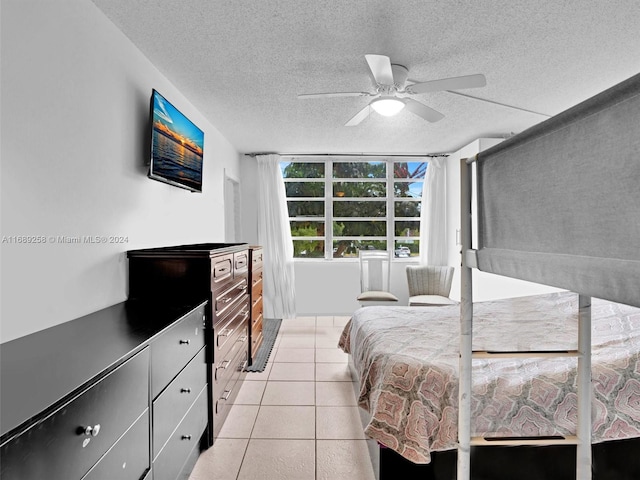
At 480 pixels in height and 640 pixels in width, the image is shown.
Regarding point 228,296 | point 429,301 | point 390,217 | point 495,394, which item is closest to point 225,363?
point 228,296

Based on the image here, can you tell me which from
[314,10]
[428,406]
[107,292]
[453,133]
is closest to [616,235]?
[428,406]

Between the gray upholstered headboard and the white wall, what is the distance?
1.74 meters

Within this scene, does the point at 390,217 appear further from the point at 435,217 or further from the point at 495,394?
the point at 495,394

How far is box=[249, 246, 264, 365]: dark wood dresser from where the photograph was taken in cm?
370

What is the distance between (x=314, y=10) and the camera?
196cm

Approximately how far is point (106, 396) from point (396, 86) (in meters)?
2.47

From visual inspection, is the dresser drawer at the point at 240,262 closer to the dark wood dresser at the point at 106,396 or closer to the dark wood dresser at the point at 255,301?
the dark wood dresser at the point at 255,301

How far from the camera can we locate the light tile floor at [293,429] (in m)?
2.14

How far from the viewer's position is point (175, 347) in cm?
179

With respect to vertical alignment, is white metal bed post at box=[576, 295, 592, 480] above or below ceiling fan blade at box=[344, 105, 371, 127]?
below

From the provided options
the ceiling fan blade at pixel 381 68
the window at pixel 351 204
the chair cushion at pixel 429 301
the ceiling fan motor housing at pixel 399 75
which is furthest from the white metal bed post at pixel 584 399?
the window at pixel 351 204

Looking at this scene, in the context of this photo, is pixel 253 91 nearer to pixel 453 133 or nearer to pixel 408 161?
pixel 453 133

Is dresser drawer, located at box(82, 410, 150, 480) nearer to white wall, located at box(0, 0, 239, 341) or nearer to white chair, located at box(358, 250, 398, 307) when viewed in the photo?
white wall, located at box(0, 0, 239, 341)

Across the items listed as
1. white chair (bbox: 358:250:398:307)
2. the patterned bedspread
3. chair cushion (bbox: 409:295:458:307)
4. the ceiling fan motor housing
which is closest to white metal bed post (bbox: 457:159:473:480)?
the patterned bedspread
